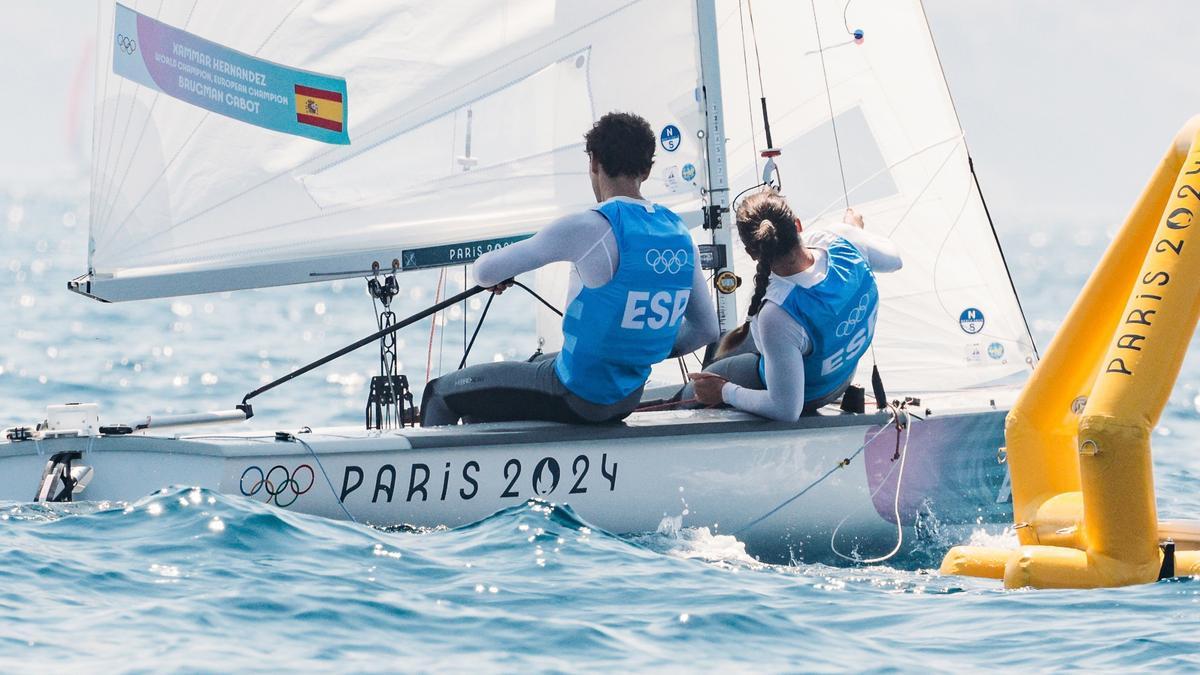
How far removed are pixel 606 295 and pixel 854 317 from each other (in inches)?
31.4

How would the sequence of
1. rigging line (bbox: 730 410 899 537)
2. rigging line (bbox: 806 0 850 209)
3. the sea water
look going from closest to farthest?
the sea water < rigging line (bbox: 730 410 899 537) < rigging line (bbox: 806 0 850 209)

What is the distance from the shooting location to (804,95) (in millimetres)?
6980

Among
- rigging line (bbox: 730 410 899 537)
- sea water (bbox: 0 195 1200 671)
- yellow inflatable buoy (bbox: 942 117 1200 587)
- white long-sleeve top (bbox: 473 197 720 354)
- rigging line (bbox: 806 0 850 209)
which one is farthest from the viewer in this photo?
rigging line (bbox: 806 0 850 209)

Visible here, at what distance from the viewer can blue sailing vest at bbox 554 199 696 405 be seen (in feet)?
16.3

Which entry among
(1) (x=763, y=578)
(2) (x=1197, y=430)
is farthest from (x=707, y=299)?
(2) (x=1197, y=430)

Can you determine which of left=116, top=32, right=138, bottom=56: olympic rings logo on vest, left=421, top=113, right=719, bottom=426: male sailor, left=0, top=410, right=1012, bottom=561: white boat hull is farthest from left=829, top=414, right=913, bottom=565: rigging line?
left=116, top=32, right=138, bottom=56: olympic rings logo on vest

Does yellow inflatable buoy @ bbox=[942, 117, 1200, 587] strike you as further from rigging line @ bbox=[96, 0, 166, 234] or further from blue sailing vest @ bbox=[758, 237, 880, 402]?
rigging line @ bbox=[96, 0, 166, 234]

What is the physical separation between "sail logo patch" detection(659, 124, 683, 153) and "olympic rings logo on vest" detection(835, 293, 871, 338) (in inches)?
41.3

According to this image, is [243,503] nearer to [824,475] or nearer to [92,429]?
[92,429]

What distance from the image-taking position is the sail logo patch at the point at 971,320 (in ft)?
21.7

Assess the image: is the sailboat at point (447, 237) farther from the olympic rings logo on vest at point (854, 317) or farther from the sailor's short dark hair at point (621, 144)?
the sailor's short dark hair at point (621, 144)

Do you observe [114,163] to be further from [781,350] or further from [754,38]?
[754,38]

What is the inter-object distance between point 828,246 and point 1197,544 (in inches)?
55.0

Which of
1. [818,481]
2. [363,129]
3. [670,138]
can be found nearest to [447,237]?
[363,129]
